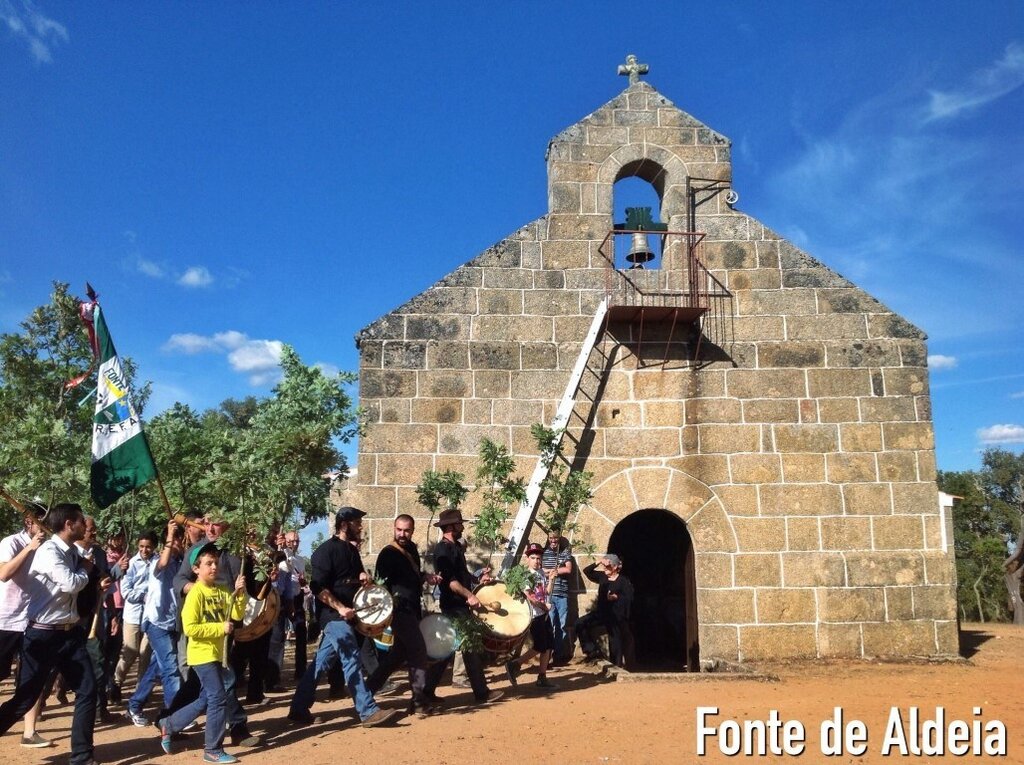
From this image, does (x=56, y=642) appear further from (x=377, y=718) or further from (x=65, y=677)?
(x=377, y=718)

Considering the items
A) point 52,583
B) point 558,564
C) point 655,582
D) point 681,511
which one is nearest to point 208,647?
point 52,583

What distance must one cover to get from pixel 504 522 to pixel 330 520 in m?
3.28

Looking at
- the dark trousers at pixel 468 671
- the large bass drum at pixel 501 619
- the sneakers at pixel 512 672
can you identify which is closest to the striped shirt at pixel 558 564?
the sneakers at pixel 512 672

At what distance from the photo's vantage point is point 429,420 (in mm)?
10477

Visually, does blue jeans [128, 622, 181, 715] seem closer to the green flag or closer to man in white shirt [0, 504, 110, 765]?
man in white shirt [0, 504, 110, 765]

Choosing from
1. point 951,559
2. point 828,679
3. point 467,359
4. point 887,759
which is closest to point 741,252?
point 467,359

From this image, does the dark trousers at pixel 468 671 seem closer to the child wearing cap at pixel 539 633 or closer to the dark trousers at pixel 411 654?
the dark trousers at pixel 411 654

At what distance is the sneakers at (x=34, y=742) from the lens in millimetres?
6461

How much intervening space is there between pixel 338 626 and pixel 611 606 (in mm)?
3970

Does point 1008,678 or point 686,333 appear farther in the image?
point 686,333

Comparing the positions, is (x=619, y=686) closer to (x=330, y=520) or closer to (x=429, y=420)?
(x=429, y=420)

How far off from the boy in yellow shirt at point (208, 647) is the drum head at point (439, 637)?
1991mm

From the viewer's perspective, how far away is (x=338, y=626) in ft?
22.3

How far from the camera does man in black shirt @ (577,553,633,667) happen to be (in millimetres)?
9734
